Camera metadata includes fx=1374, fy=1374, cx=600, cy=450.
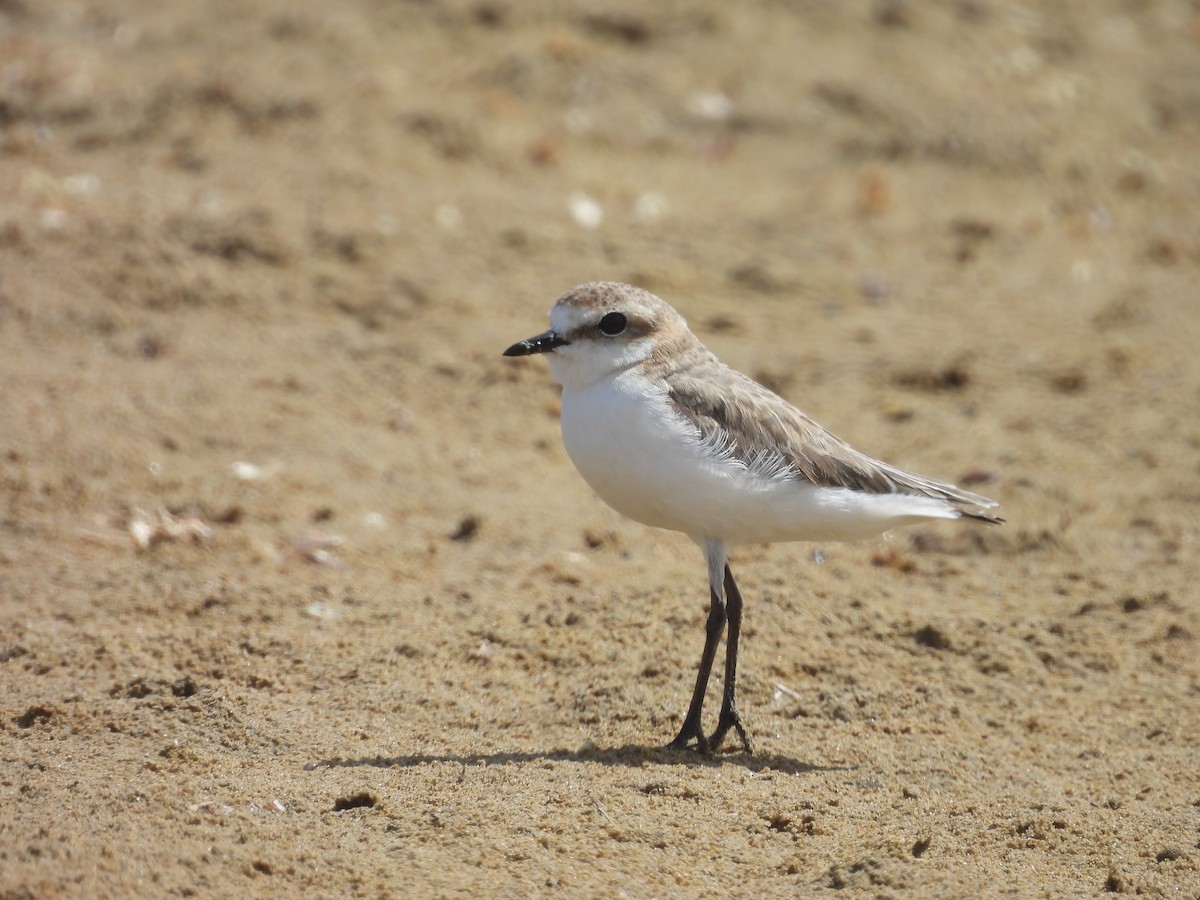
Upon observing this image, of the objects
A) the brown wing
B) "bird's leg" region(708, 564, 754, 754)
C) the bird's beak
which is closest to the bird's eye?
the bird's beak

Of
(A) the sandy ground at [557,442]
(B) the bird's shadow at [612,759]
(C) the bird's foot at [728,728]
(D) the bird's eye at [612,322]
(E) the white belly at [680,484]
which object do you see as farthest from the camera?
(D) the bird's eye at [612,322]

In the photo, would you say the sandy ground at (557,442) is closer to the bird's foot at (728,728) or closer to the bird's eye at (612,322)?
the bird's foot at (728,728)

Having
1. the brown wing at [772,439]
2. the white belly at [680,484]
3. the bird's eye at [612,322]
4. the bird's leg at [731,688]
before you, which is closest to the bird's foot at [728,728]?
the bird's leg at [731,688]

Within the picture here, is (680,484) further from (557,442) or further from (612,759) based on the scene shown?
(557,442)

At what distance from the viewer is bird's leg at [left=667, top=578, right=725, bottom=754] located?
5.23m

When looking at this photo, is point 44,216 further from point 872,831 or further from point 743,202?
point 872,831

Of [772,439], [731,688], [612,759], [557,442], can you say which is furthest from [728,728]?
[557,442]

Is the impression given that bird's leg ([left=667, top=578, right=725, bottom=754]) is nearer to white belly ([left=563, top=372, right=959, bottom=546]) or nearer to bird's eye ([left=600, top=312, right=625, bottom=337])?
white belly ([left=563, top=372, right=959, bottom=546])

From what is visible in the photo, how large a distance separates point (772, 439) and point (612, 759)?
4.55 feet

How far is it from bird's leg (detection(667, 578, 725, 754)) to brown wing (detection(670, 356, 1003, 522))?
0.58 m

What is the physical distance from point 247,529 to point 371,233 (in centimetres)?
323

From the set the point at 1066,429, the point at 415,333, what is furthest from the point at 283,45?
the point at 1066,429

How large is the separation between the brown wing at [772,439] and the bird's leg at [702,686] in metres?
0.58

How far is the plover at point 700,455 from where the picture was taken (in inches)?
204
